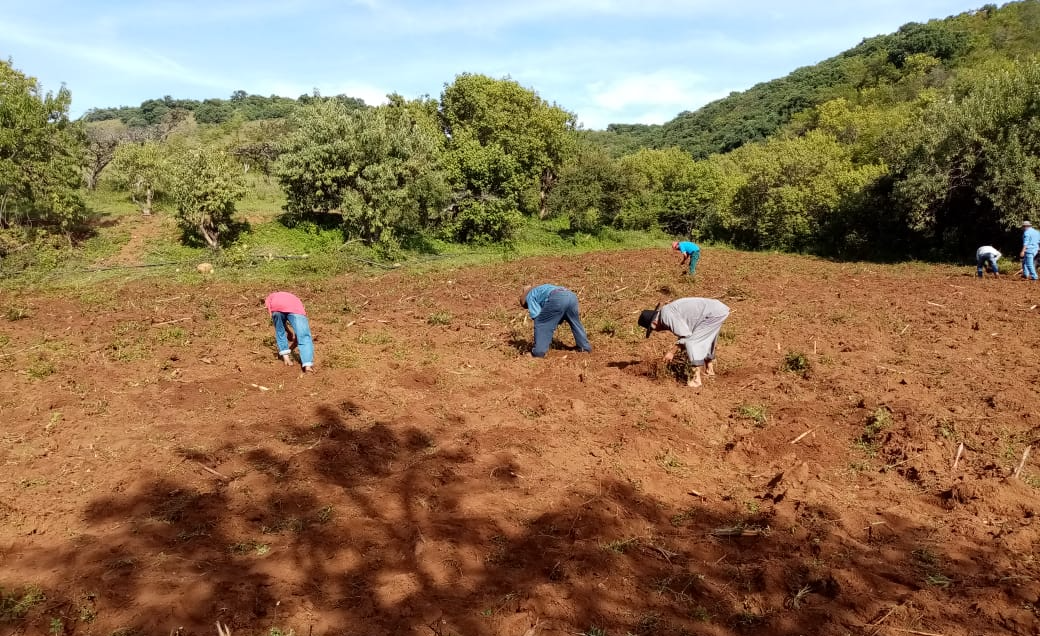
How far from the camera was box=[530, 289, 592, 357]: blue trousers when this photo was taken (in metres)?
8.76

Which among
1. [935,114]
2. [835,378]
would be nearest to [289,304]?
[835,378]

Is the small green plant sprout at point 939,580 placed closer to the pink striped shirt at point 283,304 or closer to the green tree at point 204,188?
the pink striped shirt at point 283,304

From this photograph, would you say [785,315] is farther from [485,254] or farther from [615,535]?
[485,254]

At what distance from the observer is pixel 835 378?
781 centimetres

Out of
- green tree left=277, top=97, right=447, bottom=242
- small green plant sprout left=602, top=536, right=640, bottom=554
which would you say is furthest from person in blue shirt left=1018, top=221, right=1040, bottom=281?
green tree left=277, top=97, right=447, bottom=242

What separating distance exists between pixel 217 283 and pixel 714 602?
15.9 meters

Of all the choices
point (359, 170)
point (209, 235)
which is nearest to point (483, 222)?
point (359, 170)

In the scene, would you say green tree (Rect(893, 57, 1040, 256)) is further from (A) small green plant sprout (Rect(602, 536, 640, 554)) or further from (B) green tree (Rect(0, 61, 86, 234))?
(B) green tree (Rect(0, 61, 86, 234))

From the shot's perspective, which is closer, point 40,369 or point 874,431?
point 874,431

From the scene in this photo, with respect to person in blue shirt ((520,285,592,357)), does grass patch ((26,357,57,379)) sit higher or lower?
lower

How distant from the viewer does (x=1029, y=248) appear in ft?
46.5

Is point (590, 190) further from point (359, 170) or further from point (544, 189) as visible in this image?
point (359, 170)

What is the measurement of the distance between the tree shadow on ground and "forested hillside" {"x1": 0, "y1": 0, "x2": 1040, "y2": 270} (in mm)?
16187

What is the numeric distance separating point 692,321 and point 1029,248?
39.7ft
